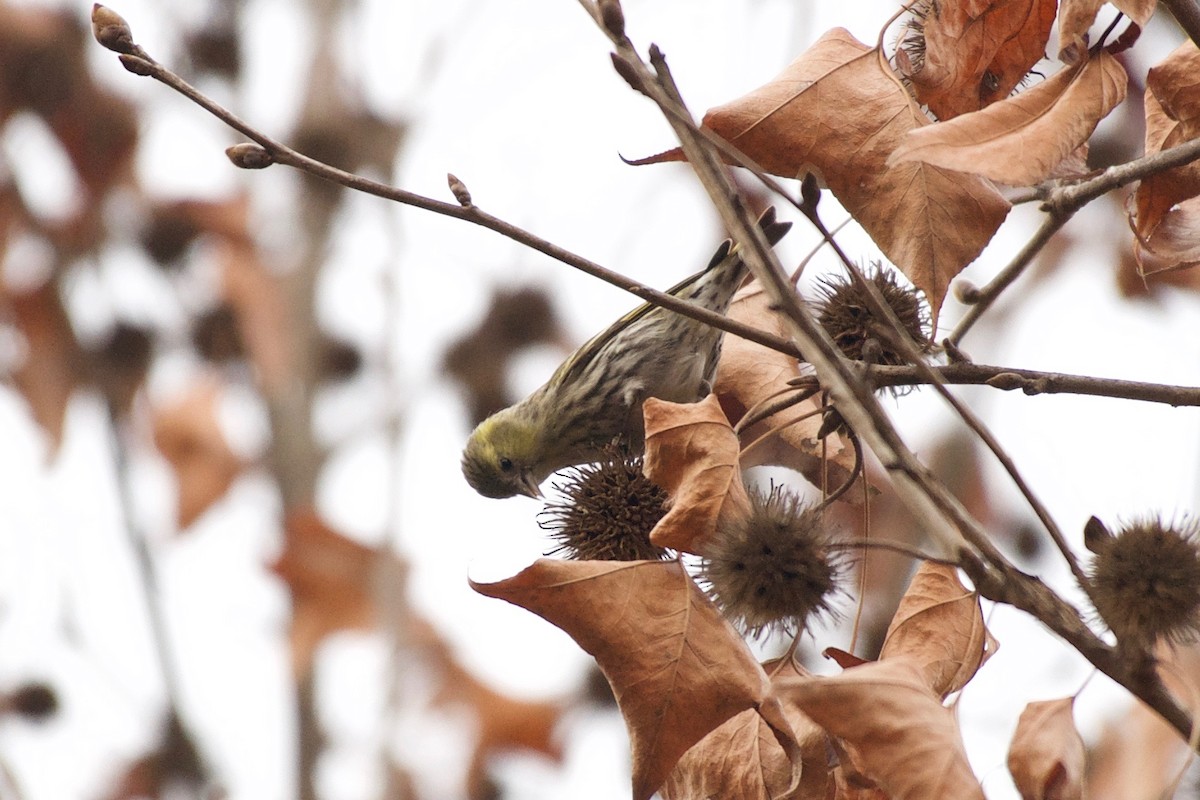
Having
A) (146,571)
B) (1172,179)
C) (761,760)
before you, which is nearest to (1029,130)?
(1172,179)

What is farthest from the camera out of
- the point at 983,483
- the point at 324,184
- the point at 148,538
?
the point at 324,184

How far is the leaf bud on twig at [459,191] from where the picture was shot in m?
2.60

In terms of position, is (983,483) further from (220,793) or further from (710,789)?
(710,789)

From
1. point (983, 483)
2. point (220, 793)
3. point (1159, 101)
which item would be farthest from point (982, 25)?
point (220, 793)

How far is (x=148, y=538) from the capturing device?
6637mm

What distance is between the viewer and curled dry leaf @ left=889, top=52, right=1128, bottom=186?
7.36 ft

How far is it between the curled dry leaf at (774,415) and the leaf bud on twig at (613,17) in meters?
1.17

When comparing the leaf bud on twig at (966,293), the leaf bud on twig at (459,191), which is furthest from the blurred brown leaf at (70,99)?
the leaf bud on twig at (966,293)

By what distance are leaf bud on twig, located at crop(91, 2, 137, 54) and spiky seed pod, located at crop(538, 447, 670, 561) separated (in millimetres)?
1617

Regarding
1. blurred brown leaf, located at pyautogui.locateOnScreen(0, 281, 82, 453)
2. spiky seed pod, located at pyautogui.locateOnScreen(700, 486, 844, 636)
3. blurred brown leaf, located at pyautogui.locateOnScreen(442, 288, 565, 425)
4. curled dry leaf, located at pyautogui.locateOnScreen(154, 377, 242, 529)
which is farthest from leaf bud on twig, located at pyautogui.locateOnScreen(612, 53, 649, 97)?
blurred brown leaf, located at pyautogui.locateOnScreen(442, 288, 565, 425)

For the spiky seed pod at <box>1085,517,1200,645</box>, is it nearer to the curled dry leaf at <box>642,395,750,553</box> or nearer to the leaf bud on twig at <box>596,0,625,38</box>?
the curled dry leaf at <box>642,395,750,553</box>

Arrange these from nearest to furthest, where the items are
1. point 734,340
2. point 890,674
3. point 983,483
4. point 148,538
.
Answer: point 890,674 < point 734,340 < point 148,538 < point 983,483

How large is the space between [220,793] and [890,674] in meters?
6.30

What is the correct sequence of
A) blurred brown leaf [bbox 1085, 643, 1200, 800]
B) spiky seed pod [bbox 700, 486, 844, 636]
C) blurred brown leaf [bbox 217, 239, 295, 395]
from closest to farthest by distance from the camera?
1. spiky seed pod [bbox 700, 486, 844, 636]
2. blurred brown leaf [bbox 1085, 643, 1200, 800]
3. blurred brown leaf [bbox 217, 239, 295, 395]
